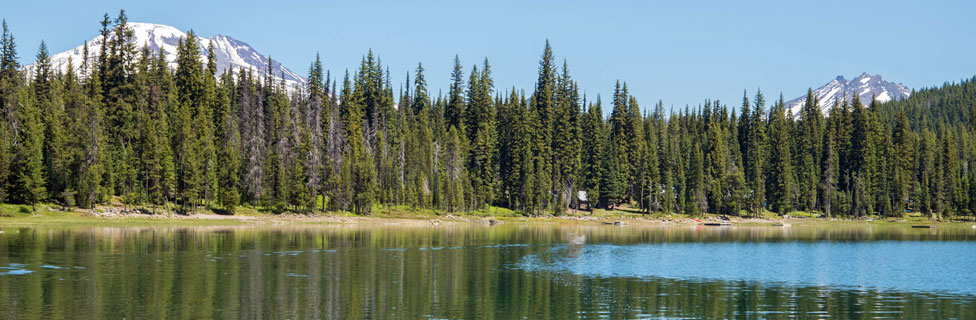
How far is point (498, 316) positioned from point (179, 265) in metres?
25.1

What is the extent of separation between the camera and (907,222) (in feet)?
488

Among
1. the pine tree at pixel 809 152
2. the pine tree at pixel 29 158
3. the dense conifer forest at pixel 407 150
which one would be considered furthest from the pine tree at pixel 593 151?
the pine tree at pixel 29 158

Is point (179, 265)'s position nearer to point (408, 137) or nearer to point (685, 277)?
point (685, 277)

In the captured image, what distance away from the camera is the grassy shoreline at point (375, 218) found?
8412 cm


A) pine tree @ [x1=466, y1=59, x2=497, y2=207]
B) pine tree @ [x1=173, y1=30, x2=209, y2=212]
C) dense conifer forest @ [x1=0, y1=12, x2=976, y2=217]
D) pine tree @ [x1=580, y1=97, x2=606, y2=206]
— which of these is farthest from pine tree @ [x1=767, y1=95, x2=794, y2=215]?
pine tree @ [x1=173, y1=30, x2=209, y2=212]

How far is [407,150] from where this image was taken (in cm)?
13538

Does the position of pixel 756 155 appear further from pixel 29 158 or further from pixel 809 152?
pixel 29 158

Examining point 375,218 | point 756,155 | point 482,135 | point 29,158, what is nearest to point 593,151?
point 482,135

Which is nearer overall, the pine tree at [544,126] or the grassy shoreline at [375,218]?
the grassy shoreline at [375,218]

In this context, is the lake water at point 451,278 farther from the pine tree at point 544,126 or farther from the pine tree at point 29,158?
the pine tree at point 544,126

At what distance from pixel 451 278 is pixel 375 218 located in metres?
68.0

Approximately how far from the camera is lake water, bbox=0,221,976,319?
116ft

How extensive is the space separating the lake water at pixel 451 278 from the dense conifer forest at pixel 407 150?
2165 cm

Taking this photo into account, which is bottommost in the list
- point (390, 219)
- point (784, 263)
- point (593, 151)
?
point (784, 263)
